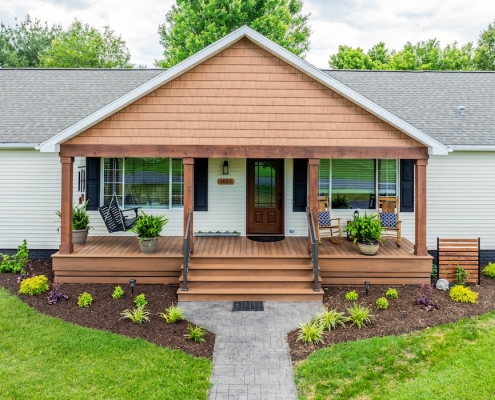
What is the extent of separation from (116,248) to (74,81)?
722cm

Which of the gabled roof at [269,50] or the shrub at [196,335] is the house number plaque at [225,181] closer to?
the gabled roof at [269,50]

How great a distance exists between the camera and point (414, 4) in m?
31.8

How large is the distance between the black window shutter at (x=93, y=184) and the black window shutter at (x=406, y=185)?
24.9 feet

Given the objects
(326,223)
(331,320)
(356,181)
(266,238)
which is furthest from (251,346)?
(356,181)

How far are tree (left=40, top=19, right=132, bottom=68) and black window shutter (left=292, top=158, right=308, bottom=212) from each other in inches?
1023

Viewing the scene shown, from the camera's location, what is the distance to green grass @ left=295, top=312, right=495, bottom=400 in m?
4.03

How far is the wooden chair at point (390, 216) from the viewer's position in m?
8.71

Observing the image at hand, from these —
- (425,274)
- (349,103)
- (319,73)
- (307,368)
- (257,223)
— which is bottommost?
(307,368)

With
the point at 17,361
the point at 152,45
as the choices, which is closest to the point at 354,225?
the point at 17,361

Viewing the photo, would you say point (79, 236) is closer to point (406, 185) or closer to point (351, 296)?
point (351, 296)

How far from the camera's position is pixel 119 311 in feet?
20.6

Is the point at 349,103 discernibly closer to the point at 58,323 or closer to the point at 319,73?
the point at 319,73

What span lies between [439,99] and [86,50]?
2738 cm

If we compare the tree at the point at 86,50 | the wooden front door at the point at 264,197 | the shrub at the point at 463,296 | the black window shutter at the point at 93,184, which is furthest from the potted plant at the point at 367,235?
the tree at the point at 86,50
